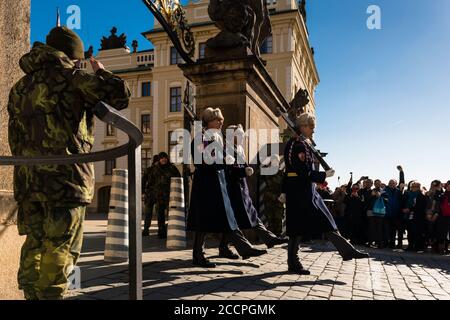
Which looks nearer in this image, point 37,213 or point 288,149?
point 37,213

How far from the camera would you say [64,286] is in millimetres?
2627

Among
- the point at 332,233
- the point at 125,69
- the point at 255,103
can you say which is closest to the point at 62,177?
the point at 332,233

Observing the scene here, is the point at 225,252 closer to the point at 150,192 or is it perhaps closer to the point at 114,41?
the point at 150,192

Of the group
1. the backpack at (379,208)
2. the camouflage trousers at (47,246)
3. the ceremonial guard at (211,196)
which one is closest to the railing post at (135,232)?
the camouflage trousers at (47,246)

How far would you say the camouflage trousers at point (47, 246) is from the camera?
8.39ft

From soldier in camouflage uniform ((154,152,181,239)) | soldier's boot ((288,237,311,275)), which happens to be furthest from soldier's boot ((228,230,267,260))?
soldier in camouflage uniform ((154,152,181,239))

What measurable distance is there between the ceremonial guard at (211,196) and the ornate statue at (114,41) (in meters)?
39.3

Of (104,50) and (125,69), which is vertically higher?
(104,50)

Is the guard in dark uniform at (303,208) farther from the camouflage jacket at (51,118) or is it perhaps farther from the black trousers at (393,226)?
the black trousers at (393,226)
